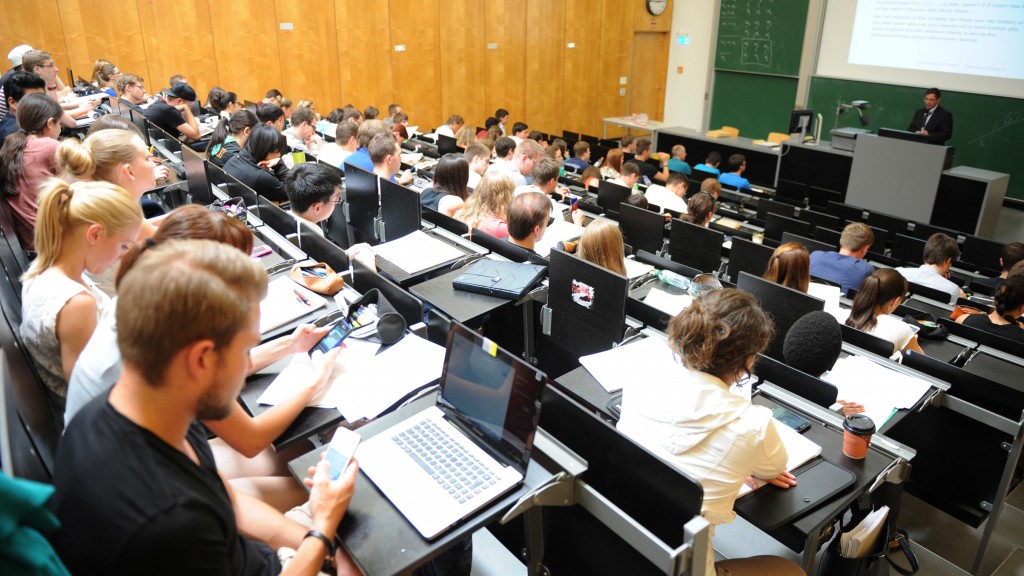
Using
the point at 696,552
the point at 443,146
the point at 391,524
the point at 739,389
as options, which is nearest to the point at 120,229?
the point at 391,524

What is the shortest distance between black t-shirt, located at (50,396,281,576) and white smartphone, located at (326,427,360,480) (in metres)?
0.35

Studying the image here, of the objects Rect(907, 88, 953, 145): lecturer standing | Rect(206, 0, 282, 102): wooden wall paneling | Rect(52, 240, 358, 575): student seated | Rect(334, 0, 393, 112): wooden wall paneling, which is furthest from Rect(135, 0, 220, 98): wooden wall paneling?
Rect(907, 88, 953, 145): lecturer standing

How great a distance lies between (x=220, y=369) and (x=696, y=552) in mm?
1093

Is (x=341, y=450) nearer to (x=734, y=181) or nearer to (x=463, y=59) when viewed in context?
(x=734, y=181)

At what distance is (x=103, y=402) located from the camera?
1288 mm

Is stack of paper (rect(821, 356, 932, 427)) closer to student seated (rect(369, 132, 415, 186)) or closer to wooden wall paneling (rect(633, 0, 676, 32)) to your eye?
student seated (rect(369, 132, 415, 186))

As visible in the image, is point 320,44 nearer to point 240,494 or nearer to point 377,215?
point 377,215

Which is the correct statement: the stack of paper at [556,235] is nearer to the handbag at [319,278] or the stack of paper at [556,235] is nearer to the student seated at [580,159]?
the handbag at [319,278]

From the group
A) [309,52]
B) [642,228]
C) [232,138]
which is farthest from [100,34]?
[642,228]

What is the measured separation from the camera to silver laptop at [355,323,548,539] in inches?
62.6

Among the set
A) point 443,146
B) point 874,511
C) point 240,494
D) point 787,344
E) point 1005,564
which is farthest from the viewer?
point 443,146

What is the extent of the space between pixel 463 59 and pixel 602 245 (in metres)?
10.3

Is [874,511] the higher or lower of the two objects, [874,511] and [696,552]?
the lower

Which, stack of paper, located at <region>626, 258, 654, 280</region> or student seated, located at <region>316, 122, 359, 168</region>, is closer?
stack of paper, located at <region>626, 258, 654, 280</region>
